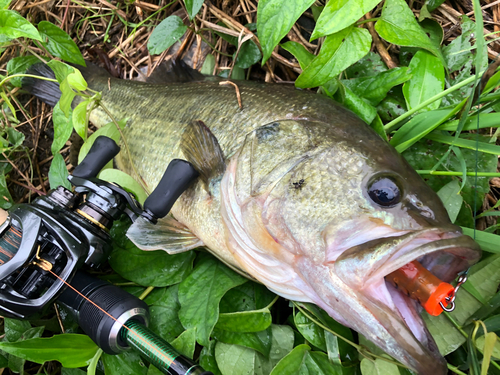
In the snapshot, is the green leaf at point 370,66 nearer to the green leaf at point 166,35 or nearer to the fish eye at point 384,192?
the fish eye at point 384,192

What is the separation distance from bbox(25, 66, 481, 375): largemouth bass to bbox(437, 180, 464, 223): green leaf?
413 millimetres

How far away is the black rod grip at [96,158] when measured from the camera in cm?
160

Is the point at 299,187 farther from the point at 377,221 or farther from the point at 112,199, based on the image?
the point at 112,199

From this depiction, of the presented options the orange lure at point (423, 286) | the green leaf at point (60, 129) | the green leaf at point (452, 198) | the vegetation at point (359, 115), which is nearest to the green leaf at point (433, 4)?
the vegetation at point (359, 115)

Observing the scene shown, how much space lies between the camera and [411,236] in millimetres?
1086

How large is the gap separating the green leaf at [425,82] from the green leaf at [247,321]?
1.26 meters

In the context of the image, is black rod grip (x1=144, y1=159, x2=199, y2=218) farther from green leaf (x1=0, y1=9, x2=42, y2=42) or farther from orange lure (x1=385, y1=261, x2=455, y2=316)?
green leaf (x1=0, y1=9, x2=42, y2=42)

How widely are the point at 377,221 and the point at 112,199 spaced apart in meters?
1.11

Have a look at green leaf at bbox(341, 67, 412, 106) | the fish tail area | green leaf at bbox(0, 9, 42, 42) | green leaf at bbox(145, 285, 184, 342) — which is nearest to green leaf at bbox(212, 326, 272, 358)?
green leaf at bbox(145, 285, 184, 342)

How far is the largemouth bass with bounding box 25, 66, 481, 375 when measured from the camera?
3.66 ft

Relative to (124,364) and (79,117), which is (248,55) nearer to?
(79,117)

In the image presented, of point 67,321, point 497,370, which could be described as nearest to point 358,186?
point 497,370

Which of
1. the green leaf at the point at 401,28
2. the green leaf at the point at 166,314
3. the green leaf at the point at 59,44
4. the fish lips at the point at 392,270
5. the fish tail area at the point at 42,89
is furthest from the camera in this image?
the fish tail area at the point at 42,89

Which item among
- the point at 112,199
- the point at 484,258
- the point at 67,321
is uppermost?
the point at 112,199
